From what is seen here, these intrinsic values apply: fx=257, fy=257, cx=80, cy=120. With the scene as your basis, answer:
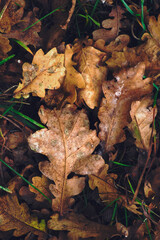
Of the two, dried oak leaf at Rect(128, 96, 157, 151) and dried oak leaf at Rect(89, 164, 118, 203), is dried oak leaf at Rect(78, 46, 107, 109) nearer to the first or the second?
dried oak leaf at Rect(128, 96, 157, 151)

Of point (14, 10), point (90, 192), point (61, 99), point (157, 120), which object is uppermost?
point (14, 10)

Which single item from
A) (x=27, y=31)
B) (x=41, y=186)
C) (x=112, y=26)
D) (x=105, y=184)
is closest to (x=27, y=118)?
(x=41, y=186)

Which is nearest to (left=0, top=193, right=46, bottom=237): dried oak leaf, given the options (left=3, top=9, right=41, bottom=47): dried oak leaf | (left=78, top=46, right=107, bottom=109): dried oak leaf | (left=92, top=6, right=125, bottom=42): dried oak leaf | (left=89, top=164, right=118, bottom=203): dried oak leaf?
(left=89, top=164, right=118, bottom=203): dried oak leaf

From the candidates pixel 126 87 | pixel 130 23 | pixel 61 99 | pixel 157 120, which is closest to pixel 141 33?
pixel 130 23

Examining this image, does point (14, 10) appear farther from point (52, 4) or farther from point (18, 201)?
point (18, 201)

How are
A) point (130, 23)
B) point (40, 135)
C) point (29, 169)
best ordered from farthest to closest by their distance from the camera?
point (130, 23), point (29, 169), point (40, 135)

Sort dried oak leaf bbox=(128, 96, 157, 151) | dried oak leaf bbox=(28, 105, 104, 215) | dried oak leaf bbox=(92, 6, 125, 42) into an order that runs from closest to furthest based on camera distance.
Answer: dried oak leaf bbox=(28, 105, 104, 215)
dried oak leaf bbox=(128, 96, 157, 151)
dried oak leaf bbox=(92, 6, 125, 42)

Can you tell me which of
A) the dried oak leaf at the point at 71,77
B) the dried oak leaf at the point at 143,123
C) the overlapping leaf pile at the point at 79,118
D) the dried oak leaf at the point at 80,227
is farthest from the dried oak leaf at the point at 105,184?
the dried oak leaf at the point at 71,77

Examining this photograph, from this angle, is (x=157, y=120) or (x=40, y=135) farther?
(x=157, y=120)
